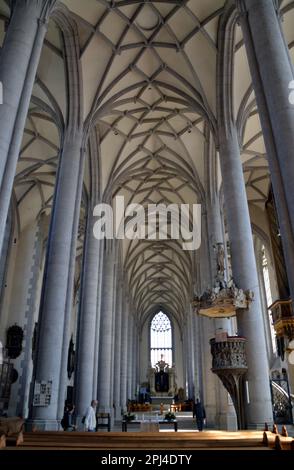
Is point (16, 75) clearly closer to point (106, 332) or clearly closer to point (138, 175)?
point (138, 175)

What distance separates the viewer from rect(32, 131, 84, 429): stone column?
9.98 meters

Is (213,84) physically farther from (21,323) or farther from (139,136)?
(21,323)

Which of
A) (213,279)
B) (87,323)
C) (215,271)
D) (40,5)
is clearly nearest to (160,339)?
(87,323)

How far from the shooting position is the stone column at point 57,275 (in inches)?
393

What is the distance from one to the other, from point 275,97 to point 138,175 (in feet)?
47.0

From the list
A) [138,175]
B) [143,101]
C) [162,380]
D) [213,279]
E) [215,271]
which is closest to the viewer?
[213,279]

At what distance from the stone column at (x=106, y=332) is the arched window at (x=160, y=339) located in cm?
2703

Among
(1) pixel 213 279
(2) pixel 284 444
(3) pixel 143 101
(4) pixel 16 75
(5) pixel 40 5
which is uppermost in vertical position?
(3) pixel 143 101

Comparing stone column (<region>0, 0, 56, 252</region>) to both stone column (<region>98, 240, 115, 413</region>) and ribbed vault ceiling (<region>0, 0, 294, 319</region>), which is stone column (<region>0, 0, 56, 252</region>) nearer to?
ribbed vault ceiling (<region>0, 0, 294, 319</region>)

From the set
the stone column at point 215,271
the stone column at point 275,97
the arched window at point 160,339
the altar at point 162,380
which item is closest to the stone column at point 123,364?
the altar at point 162,380

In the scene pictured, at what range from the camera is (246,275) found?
420 inches

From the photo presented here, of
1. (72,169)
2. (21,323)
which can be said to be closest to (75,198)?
(72,169)

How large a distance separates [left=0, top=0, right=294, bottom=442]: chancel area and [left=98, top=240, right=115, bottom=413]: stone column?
81 millimetres

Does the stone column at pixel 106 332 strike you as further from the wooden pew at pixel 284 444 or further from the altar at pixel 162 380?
the altar at pixel 162 380
